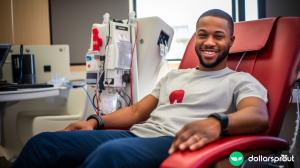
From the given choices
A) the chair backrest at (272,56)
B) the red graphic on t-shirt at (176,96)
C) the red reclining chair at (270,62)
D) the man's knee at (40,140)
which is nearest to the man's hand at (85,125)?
the man's knee at (40,140)

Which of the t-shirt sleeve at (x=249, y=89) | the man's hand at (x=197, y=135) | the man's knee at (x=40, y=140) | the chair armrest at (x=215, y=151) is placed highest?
the t-shirt sleeve at (x=249, y=89)

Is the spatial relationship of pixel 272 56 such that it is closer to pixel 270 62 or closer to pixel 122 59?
pixel 270 62

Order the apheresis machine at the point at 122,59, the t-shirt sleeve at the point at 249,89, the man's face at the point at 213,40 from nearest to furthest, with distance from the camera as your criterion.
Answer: the t-shirt sleeve at the point at 249,89
the man's face at the point at 213,40
the apheresis machine at the point at 122,59

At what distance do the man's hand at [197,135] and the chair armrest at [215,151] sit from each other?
0.06ft

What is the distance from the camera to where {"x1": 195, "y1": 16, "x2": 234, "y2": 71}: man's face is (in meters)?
1.29

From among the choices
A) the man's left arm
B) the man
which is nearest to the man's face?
the man

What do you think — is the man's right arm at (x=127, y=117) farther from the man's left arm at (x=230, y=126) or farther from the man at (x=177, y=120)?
the man's left arm at (x=230, y=126)

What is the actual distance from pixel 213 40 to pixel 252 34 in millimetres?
242

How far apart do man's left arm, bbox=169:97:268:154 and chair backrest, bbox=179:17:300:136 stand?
0.13 metres

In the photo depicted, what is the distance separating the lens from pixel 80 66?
3.86 metres

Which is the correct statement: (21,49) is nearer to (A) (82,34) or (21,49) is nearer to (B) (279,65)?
(A) (82,34)

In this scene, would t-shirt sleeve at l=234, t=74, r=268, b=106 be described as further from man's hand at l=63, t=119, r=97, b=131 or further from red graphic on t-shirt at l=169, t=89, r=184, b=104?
man's hand at l=63, t=119, r=97, b=131

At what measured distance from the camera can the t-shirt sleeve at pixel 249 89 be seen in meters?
1.14

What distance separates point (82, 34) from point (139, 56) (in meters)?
2.17
